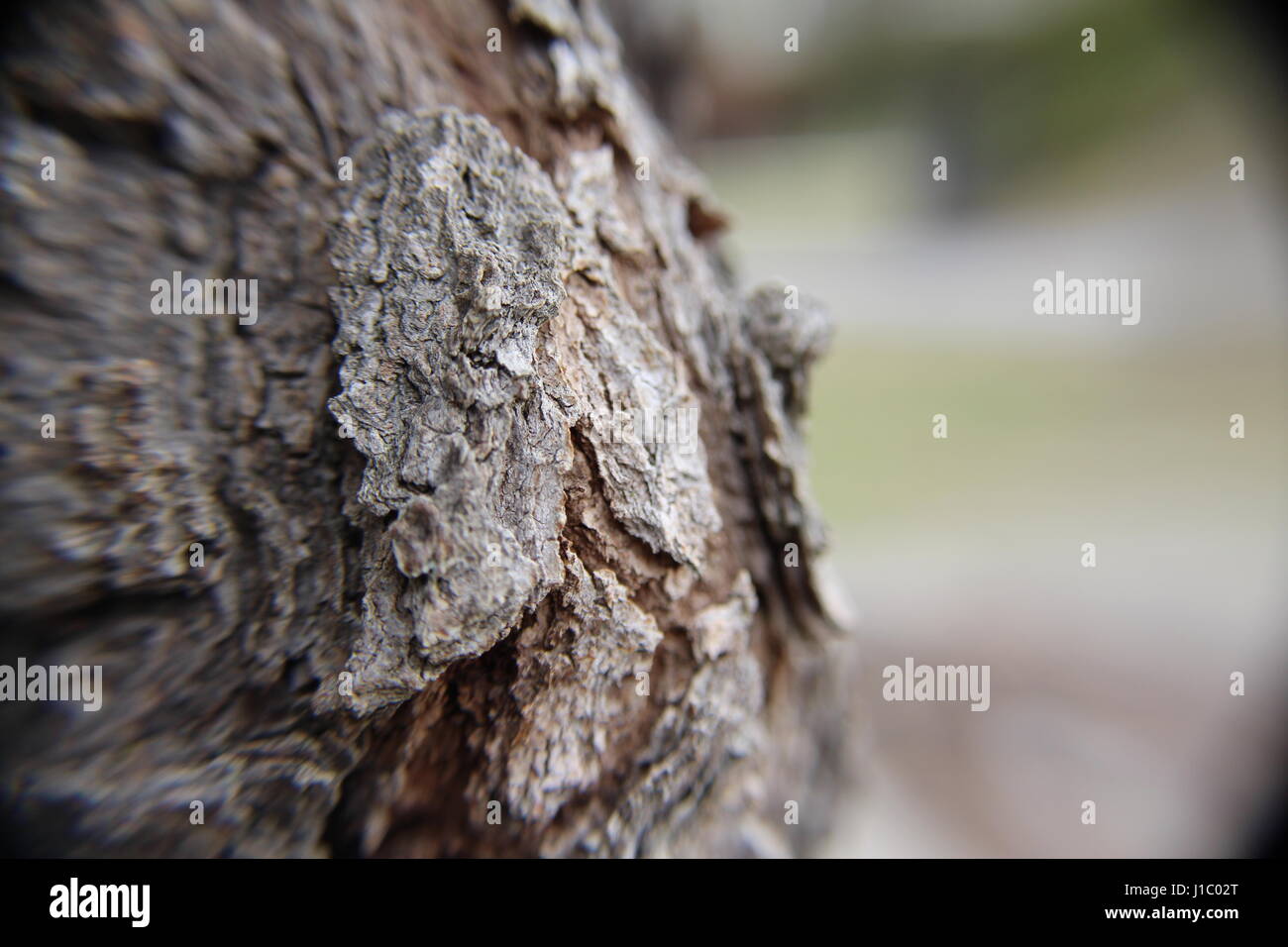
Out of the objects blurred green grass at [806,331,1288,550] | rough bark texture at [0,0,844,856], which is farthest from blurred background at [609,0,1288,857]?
rough bark texture at [0,0,844,856]

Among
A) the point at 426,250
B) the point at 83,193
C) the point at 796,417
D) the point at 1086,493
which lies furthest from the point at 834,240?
the point at 83,193

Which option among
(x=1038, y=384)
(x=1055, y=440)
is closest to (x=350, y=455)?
(x=1055, y=440)

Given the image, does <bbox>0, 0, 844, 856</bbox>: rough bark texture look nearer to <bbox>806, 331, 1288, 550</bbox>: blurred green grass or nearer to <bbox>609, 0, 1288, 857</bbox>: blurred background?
<bbox>609, 0, 1288, 857</bbox>: blurred background

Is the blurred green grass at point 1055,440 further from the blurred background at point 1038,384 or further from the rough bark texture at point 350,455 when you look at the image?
the rough bark texture at point 350,455

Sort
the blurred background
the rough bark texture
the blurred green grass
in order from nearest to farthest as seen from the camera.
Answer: the rough bark texture → the blurred background → the blurred green grass

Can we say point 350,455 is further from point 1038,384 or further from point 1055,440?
point 1038,384
